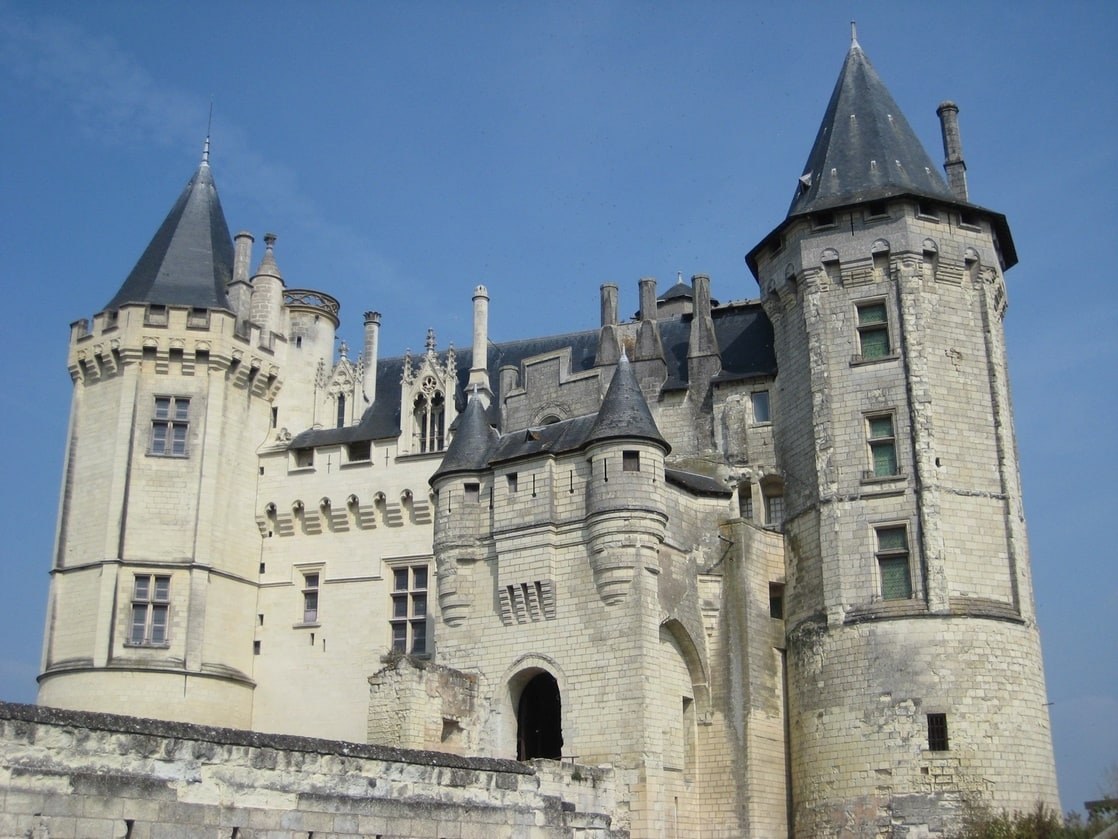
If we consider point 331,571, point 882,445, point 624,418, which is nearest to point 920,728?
point 882,445

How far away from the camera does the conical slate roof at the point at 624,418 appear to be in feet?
78.5

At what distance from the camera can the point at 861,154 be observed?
90.7ft

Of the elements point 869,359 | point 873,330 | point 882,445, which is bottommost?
point 882,445

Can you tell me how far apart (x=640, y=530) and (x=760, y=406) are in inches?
231

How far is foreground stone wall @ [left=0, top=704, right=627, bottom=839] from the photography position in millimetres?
13227

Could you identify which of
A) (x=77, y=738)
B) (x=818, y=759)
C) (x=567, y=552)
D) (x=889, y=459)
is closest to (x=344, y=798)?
(x=77, y=738)

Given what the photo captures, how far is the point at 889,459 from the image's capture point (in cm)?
2525

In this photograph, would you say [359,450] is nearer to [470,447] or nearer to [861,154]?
[470,447]

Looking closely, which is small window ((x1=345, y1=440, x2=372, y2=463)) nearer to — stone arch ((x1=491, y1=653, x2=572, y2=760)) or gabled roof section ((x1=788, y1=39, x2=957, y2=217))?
stone arch ((x1=491, y1=653, x2=572, y2=760))

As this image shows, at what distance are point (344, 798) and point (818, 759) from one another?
1103 cm

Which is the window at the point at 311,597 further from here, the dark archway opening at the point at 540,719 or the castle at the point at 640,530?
the dark archway opening at the point at 540,719

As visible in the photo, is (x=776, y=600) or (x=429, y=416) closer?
(x=776, y=600)

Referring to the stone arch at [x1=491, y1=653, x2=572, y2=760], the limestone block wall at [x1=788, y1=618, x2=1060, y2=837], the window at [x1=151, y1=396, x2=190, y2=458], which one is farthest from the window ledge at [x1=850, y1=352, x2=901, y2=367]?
the window at [x1=151, y1=396, x2=190, y2=458]

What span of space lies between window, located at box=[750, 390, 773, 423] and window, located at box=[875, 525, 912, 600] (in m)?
4.13
